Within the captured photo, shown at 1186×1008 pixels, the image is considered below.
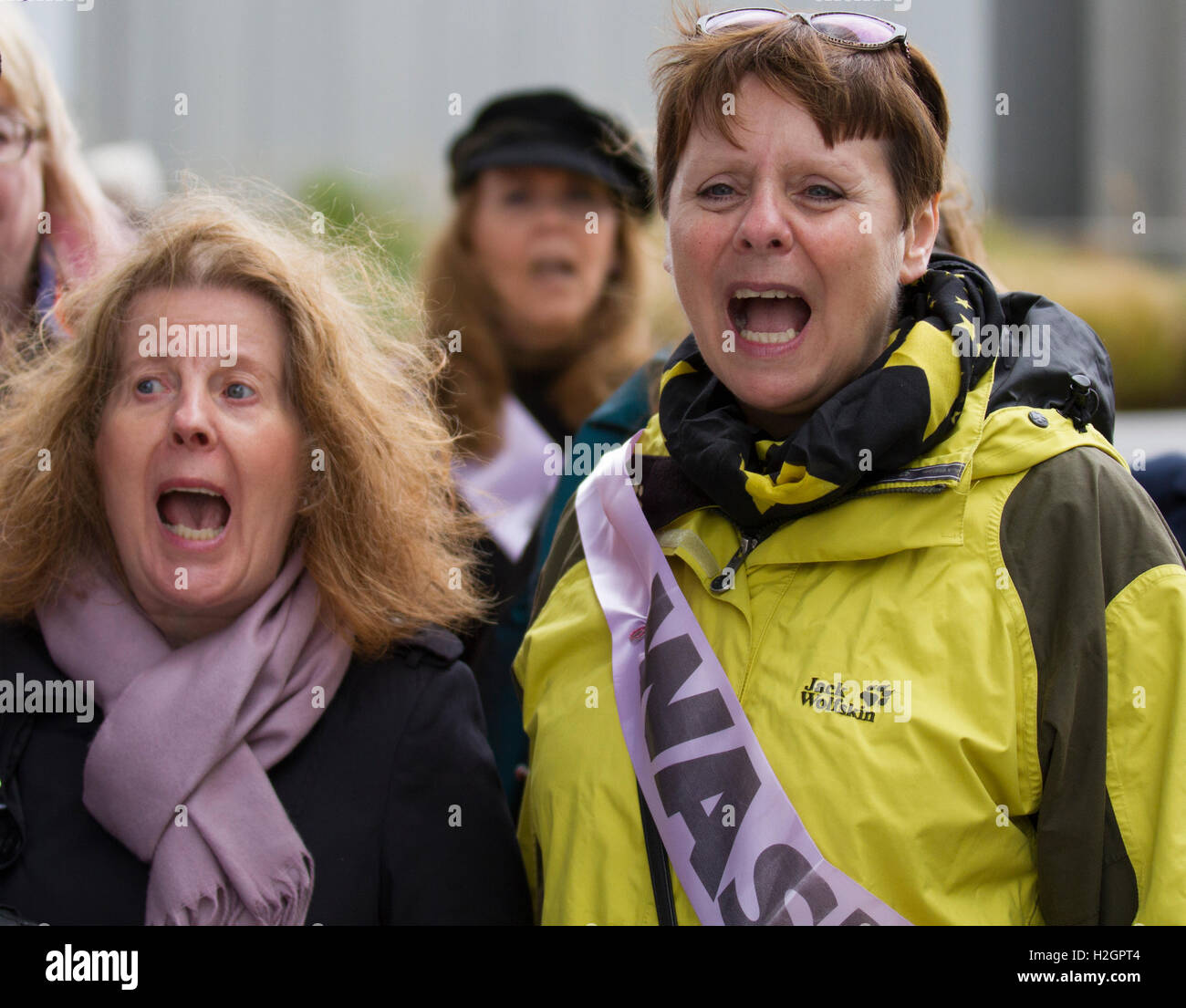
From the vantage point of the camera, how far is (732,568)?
7.47 ft

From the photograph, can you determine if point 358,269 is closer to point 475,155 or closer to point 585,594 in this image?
point 585,594

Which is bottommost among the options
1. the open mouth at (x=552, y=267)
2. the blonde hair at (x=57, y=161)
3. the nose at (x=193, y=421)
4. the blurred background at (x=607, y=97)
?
the nose at (x=193, y=421)

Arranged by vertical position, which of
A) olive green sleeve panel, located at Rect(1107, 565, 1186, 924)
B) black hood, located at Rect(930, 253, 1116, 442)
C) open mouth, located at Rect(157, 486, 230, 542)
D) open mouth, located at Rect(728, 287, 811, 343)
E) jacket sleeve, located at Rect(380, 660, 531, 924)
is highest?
open mouth, located at Rect(728, 287, 811, 343)

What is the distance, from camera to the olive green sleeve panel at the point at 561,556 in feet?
8.85

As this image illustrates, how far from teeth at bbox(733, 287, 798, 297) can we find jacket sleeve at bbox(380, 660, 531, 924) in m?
0.99

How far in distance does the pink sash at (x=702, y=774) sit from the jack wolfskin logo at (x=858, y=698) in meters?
0.14

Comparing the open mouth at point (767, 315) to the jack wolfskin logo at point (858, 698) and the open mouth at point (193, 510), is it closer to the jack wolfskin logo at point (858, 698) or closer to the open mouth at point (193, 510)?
the jack wolfskin logo at point (858, 698)

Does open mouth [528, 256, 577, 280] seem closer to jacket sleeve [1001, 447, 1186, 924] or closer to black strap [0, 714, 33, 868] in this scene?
black strap [0, 714, 33, 868]

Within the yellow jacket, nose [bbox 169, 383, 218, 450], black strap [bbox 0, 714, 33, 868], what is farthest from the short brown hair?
black strap [bbox 0, 714, 33, 868]

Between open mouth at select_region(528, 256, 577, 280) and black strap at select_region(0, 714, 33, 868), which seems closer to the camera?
black strap at select_region(0, 714, 33, 868)

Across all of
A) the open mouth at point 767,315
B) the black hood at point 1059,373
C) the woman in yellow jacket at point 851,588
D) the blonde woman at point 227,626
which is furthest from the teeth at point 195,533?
the black hood at point 1059,373

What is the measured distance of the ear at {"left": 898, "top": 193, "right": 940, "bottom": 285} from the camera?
232cm

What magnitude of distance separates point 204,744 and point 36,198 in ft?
5.30
